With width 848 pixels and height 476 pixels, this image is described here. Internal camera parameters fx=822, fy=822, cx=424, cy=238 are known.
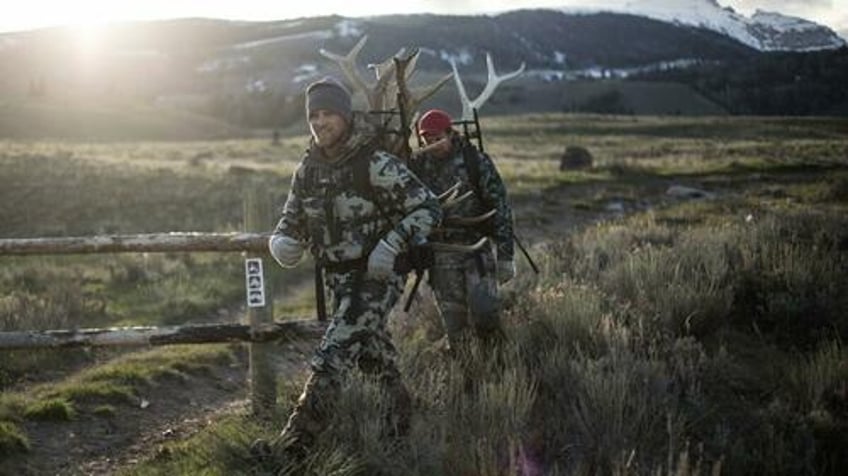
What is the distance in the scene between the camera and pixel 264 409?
573 cm

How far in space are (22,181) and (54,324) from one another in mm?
16167

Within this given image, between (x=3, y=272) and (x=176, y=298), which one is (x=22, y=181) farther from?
(x=176, y=298)

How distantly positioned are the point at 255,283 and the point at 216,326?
42cm

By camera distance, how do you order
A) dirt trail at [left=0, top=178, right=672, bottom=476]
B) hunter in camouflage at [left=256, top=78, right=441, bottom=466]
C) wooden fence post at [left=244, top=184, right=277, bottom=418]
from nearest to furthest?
hunter in camouflage at [left=256, top=78, right=441, bottom=466] → dirt trail at [left=0, top=178, right=672, bottom=476] → wooden fence post at [left=244, top=184, right=277, bottom=418]

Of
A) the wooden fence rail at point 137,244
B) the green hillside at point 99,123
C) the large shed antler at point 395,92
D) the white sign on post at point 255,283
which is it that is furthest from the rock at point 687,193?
the green hillside at point 99,123

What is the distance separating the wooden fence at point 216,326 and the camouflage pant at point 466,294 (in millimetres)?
1062

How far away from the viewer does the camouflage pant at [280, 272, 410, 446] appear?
14.9 ft

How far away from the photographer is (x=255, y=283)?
6141mm

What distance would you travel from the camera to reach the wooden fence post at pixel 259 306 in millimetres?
6070

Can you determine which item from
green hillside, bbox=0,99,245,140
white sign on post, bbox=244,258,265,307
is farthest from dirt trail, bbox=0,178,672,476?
green hillside, bbox=0,99,245,140

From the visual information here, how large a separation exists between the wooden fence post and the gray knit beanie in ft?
5.39

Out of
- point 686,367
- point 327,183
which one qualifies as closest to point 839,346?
point 686,367

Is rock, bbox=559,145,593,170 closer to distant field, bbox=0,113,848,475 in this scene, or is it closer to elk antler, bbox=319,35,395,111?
distant field, bbox=0,113,848,475

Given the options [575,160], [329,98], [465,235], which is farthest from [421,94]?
[575,160]
